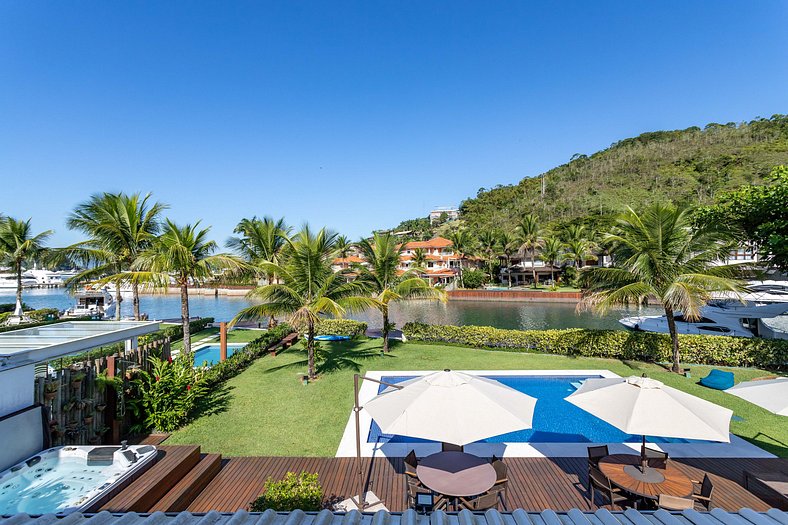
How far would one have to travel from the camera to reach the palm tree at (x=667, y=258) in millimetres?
11734

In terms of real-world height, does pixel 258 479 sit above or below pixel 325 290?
below

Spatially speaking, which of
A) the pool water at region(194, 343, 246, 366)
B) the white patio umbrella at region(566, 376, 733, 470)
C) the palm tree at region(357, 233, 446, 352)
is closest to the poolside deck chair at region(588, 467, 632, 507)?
the white patio umbrella at region(566, 376, 733, 470)

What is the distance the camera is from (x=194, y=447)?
6465 millimetres

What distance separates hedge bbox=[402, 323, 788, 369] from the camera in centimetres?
1244

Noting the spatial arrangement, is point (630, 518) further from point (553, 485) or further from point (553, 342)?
point (553, 342)

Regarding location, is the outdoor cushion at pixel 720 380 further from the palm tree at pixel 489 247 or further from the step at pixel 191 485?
the palm tree at pixel 489 247

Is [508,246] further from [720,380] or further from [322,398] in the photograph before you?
[322,398]

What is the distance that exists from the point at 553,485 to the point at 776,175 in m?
14.9

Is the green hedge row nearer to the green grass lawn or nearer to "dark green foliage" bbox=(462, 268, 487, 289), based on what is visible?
the green grass lawn

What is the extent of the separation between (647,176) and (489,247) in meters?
63.1

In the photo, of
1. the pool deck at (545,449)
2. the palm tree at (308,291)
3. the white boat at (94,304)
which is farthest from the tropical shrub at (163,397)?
the white boat at (94,304)

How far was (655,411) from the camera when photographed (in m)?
5.21

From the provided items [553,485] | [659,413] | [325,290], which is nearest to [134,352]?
[325,290]

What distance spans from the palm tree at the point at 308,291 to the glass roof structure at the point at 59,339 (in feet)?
10.7
